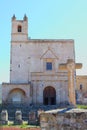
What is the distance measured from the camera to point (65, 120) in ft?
23.0

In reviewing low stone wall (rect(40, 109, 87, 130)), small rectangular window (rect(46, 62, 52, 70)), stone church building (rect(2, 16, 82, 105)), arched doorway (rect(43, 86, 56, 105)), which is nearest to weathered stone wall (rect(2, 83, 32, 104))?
stone church building (rect(2, 16, 82, 105))

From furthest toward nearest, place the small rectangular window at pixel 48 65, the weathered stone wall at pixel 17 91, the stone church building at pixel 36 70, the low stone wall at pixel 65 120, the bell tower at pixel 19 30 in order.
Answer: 1. the bell tower at pixel 19 30
2. the small rectangular window at pixel 48 65
3. the stone church building at pixel 36 70
4. the weathered stone wall at pixel 17 91
5. the low stone wall at pixel 65 120

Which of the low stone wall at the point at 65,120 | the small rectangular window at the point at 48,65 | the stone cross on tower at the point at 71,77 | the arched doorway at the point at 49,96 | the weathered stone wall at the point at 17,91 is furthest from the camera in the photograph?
the small rectangular window at the point at 48,65

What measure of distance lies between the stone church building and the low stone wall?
30.4 meters

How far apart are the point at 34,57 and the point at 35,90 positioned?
477 cm

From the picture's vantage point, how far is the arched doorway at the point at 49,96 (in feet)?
128

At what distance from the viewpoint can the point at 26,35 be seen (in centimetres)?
4012

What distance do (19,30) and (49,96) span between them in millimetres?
10449

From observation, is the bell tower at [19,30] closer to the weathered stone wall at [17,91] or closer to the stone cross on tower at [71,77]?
the weathered stone wall at [17,91]

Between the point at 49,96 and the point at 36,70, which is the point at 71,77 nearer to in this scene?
the point at 36,70

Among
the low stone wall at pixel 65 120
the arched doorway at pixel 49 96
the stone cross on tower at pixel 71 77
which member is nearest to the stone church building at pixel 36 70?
the arched doorway at pixel 49 96

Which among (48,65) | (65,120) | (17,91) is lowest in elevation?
(17,91)

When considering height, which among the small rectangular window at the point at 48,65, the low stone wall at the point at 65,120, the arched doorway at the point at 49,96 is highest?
the small rectangular window at the point at 48,65

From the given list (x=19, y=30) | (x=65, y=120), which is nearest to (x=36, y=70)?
(x=19, y=30)
